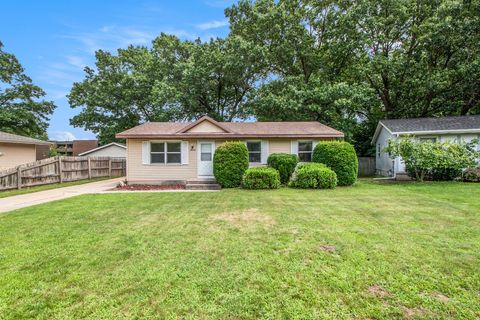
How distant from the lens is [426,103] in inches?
773

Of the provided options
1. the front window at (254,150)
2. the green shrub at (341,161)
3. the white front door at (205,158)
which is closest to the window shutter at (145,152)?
the white front door at (205,158)

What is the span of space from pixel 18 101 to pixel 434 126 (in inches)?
1377

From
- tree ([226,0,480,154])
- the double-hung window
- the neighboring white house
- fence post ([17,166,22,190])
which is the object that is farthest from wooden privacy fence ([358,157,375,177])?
fence post ([17,166,22,190])

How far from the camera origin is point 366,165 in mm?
19578

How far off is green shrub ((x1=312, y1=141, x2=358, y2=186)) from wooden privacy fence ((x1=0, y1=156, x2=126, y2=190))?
1431 cm

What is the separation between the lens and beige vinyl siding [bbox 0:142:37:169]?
49.1 ft

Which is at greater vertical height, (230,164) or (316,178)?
(230,164)

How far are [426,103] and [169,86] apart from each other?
2032cm

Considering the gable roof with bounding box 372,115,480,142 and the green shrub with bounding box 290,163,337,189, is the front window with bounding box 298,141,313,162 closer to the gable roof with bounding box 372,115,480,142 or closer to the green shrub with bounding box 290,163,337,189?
the green shrub with bounding box 290,163,337,189

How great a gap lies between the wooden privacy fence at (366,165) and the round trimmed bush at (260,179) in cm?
1115

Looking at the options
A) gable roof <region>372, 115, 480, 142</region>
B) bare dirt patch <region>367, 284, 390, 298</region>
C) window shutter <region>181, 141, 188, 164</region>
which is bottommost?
bare dirt patch <region>367, 284, 390, 298</region>

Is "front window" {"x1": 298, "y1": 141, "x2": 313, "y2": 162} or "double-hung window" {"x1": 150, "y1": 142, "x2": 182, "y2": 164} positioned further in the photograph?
"front window" {"x1": 298, "y1": 141, "x2": 313, "y2": 162}

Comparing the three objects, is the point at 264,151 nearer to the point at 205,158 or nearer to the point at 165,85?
the point at 205,158

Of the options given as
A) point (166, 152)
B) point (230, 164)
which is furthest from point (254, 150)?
point (166, 152)
